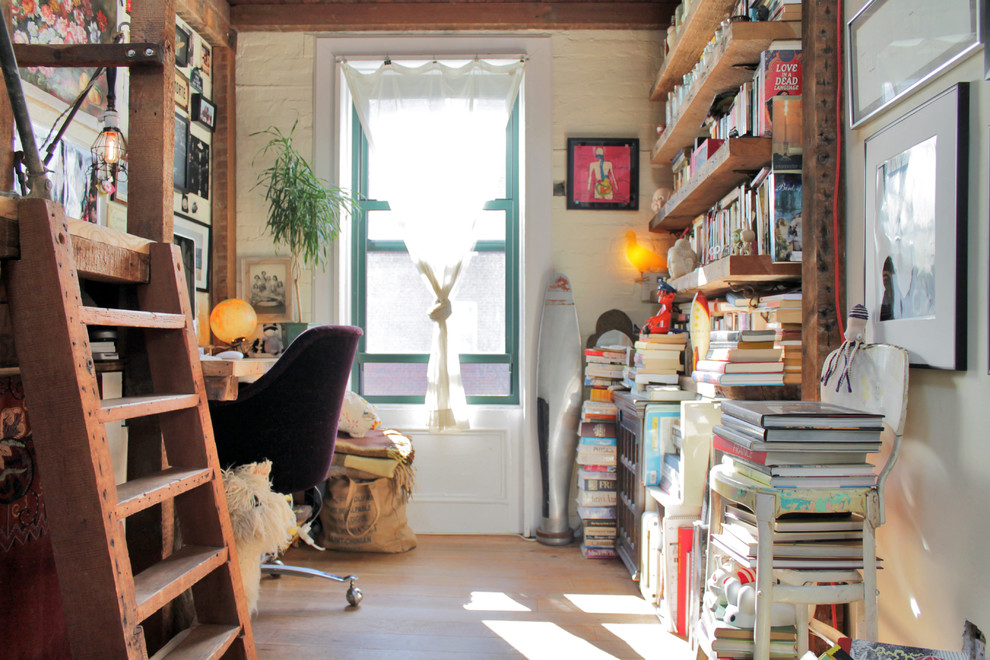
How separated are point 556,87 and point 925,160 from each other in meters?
2.48

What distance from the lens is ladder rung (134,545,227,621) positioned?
1.24m

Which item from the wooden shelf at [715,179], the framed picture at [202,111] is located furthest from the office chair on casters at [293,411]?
the framed picture at [202,111]

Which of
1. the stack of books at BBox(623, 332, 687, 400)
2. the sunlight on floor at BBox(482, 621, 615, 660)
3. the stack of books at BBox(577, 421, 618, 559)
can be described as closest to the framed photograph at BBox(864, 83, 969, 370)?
the stack of books at BBox(623, 332, 687, 400)

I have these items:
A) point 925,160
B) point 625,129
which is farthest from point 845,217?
point 625,129

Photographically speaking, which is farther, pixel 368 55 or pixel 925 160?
pixel 368 55

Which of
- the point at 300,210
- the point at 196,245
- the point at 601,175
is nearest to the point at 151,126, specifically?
the point at 300,210

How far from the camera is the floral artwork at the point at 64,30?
212 centimetres

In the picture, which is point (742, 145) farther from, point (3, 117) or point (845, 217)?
point (3, 117)

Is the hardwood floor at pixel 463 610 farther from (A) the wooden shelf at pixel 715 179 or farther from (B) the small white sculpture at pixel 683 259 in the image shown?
(A) the wooden shelf at pixel 715 179

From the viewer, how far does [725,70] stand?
2.36 meters

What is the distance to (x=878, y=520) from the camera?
1.37 metres

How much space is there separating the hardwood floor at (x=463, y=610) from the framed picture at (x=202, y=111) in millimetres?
2353

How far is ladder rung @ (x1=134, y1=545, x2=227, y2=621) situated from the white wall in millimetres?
1652

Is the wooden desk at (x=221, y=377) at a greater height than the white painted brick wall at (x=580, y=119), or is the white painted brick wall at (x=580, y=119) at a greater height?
the white painted brick wall at (x=580, y=119)
